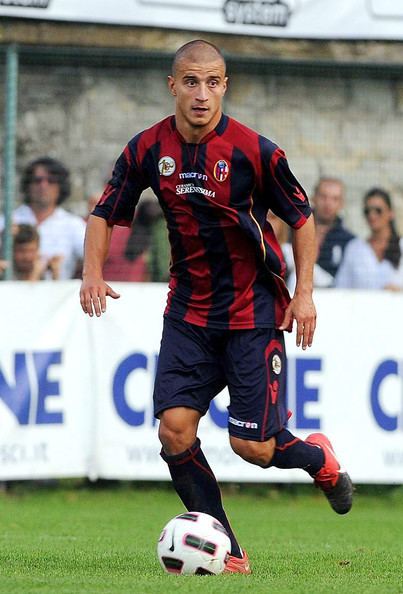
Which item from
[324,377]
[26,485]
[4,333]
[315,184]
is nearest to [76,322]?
[4,333]

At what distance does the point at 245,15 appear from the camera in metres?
12.1

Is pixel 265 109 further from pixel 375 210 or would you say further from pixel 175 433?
pixel 175 433

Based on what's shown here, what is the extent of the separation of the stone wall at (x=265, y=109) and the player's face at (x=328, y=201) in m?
0.20

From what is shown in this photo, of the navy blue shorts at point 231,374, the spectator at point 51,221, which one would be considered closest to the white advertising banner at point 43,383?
the spectator at point 51,221

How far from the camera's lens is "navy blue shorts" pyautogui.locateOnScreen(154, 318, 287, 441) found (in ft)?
20.0

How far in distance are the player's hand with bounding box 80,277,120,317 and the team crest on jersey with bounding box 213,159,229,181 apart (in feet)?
2.38

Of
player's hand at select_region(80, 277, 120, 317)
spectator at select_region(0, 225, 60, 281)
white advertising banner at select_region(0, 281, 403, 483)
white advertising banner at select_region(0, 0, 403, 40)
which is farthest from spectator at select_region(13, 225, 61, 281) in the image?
player's hand at select_region(80, 277, 120, 317)

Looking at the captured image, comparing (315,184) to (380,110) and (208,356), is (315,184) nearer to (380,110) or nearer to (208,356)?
(380,110)

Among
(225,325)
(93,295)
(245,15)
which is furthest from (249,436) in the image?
(245,15)

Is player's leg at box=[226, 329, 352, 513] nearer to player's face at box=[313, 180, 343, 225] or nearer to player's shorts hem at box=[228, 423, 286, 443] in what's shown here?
player's shorts hem at box=[228, 423, 286, 443]

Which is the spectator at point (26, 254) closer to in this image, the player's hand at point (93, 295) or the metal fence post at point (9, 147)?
the metal fence post at point (9, 147)

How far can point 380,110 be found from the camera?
12906mm

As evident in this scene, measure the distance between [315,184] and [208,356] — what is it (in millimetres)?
6380

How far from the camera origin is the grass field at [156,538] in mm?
5500
